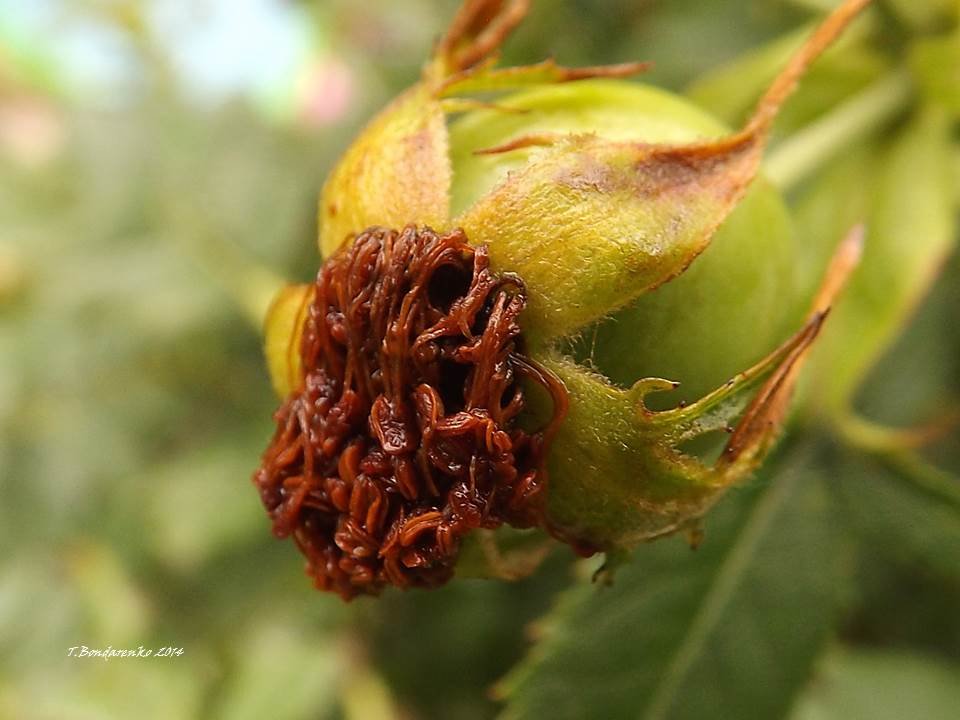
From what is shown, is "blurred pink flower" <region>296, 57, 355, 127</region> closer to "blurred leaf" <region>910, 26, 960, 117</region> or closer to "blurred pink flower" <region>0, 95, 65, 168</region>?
"blurred pink flower" <region>0, 95, 65, 168</region>

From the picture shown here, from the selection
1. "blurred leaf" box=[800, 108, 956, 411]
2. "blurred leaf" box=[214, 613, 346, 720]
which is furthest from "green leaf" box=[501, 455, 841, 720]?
"blurred leaf" box=[214, 613, 346, 720]

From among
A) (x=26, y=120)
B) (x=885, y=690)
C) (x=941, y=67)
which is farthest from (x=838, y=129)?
(x=26, y=120)

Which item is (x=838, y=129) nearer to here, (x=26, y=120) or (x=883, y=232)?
(x=883, y=232)

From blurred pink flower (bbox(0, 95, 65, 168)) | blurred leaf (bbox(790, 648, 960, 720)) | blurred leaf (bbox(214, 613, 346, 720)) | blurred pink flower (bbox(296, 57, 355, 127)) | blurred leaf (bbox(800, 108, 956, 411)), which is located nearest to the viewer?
blurred leaf (bbox(800, 108, 956, 411))

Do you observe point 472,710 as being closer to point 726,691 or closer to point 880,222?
point 726,691

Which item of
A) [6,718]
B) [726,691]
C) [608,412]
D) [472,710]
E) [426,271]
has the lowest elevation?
[472,710]

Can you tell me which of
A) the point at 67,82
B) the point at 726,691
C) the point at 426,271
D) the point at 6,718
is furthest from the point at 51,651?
the point at 67,82

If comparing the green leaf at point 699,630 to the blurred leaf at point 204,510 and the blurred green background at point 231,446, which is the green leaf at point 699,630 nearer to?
the blurred green background at point 231,446
